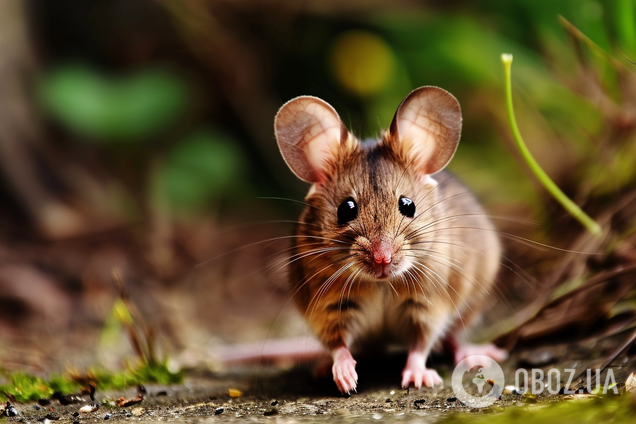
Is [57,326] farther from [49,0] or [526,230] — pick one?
[49,0]

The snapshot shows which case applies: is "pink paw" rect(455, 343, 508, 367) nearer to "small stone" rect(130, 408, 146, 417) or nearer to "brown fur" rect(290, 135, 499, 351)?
"brown fur" rect(290, 135, 499, 351)

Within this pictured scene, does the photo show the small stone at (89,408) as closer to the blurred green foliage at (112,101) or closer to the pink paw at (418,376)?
the pink paw at (418,376)

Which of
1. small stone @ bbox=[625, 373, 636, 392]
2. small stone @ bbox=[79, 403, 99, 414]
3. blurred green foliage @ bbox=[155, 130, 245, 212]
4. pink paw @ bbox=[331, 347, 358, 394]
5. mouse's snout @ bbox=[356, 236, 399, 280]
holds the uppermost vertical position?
blurred green foliage @ bbox=[155, 130, 245, 212]

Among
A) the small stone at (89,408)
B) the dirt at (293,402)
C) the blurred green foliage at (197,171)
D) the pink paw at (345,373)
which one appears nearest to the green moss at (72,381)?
the dirt at (293,402)

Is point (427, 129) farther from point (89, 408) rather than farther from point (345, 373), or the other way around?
point (89, 408)

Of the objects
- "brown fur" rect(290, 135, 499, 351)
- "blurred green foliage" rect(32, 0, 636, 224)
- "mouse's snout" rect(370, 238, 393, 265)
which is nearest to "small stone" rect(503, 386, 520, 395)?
"brown fur" rect(290, 135, 499, 351)

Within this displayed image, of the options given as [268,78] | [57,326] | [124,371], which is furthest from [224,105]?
[124,371]
